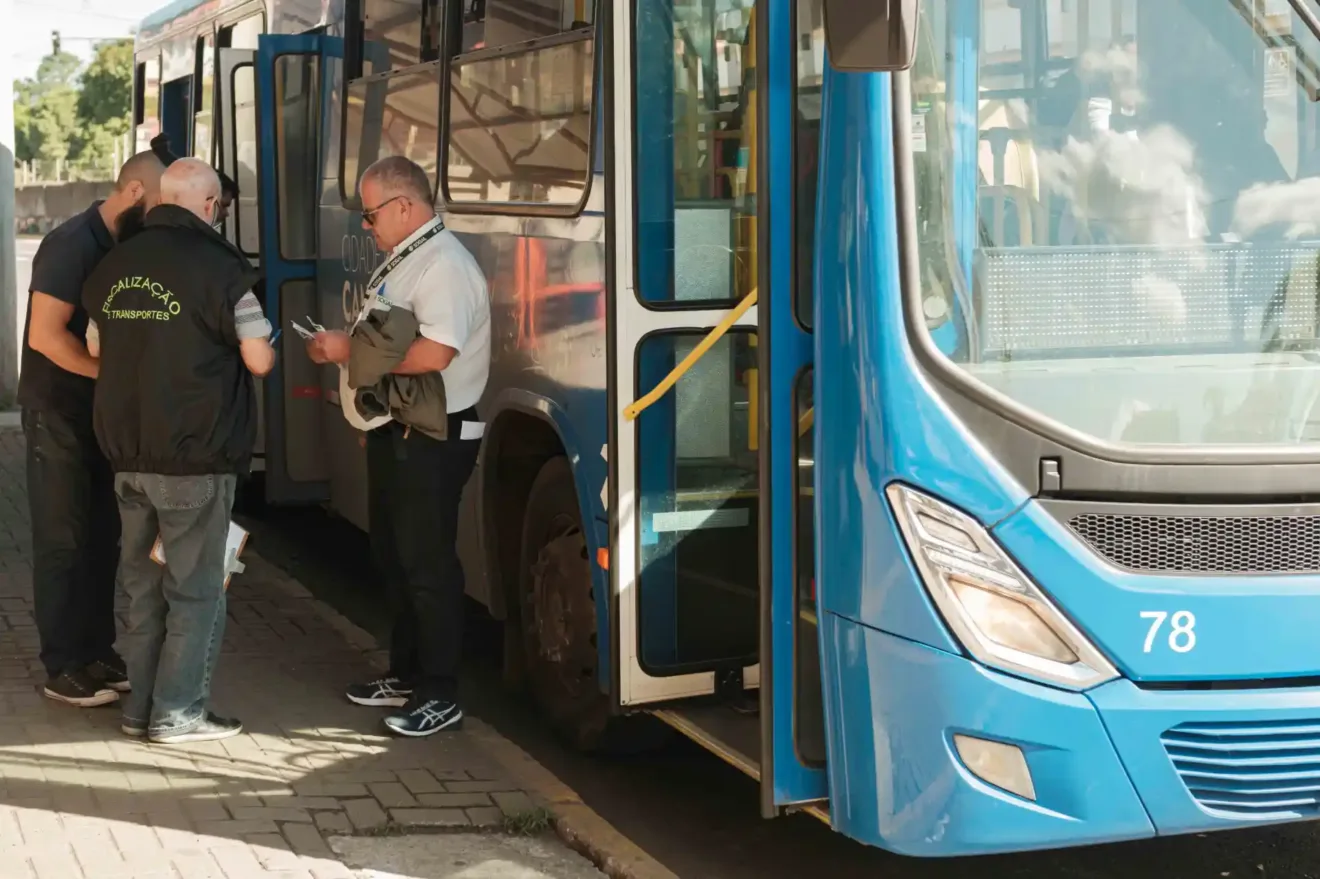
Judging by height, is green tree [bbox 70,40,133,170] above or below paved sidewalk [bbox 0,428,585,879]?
above

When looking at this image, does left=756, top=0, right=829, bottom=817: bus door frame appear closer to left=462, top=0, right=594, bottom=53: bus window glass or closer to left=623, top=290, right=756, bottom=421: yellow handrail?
left=623, top=290, right=756, bottom=421: yellow handrail

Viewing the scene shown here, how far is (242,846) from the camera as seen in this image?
5.27 m

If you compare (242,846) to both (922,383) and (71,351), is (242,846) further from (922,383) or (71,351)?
(922,383)

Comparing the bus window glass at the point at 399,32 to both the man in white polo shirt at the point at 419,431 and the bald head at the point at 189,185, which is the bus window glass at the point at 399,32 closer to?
the man in white polo shirt at the point at 419,431

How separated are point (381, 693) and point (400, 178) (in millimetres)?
1962

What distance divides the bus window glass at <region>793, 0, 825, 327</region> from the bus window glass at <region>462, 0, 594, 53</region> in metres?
1.26

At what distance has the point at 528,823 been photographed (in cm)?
556

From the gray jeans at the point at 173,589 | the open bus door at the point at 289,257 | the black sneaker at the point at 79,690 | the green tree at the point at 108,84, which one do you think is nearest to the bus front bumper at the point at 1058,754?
the gray jeans at the point at 173,589

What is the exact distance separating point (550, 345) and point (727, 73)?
118cm

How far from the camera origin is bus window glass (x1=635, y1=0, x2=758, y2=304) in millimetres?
5375

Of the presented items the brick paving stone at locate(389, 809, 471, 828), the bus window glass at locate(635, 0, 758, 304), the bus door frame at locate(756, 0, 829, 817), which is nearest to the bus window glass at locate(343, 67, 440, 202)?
the bus window glass at locate(635, 0, 758, 304)

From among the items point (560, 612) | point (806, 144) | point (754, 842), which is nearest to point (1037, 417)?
point (806, 144)

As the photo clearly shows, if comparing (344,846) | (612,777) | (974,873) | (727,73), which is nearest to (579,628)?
(612,777)

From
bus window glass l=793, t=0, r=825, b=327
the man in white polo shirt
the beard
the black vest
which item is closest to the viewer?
bus window glass l=793, t=0, r=825, b=327
